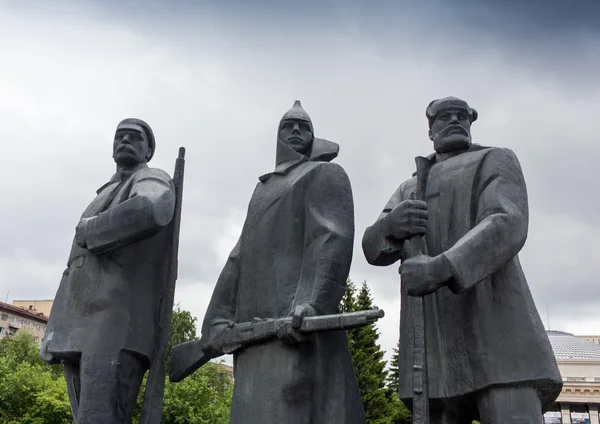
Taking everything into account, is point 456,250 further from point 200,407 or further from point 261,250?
point 200,407

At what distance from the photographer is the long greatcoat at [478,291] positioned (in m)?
4.64

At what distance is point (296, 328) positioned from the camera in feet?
16.5

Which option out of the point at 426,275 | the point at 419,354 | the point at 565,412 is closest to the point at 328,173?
the point at 426,275

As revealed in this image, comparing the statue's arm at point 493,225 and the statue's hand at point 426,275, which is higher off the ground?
the statue's arm at point 493,225

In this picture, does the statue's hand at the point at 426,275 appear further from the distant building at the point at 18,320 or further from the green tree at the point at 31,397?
the distant building at the point at 18,320

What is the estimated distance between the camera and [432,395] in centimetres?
483

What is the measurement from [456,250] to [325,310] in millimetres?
1172

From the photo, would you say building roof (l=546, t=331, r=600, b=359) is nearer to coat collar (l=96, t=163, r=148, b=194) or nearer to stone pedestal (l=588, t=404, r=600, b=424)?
stone pedestal (l=588, t=404, r=600, b=424)

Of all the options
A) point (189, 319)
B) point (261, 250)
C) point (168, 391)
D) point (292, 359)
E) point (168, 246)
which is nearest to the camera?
point (292, 359)

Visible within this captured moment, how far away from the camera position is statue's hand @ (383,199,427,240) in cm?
497

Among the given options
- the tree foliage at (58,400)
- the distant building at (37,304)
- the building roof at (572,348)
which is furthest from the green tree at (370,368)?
the distant building at (37,304)

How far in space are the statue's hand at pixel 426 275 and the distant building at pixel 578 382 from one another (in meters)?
48.5

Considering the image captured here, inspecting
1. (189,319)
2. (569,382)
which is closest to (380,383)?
(189,319)

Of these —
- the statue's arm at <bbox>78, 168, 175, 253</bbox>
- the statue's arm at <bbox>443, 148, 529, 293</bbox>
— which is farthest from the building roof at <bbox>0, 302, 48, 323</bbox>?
the statue's arm at <bbox>443, 148, 529, 293</bbox>
